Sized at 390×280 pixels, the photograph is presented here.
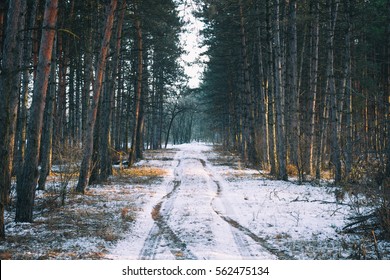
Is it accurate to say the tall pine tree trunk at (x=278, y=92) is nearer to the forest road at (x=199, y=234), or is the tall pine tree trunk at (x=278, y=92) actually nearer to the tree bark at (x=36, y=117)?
the forest road at (x=199, y=234)

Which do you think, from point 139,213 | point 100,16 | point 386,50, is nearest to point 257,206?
point 139,213

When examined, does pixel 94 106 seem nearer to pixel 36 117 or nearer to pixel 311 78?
pixel 36 117

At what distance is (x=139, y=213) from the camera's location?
32.4ft

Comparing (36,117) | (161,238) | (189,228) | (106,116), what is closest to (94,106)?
(106,116)

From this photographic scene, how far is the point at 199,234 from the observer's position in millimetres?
7594

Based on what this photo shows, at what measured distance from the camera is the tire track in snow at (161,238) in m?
6.22

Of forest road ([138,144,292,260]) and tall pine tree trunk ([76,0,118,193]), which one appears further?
tall pine tree trunk ([76,0,118,193])

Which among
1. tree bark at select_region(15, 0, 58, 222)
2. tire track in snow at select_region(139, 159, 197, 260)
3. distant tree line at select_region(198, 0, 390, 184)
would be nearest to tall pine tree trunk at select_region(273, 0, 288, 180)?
distant tree line at select_region(198, 0, 390, 184)

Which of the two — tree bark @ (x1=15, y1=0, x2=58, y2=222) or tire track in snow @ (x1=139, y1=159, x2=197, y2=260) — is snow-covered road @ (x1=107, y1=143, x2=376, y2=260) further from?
tree bark @ (x1=15, y1=0, x2=58, y2=222)

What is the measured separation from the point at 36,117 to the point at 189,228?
424cm

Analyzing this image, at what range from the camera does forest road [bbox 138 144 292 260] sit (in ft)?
20.6
